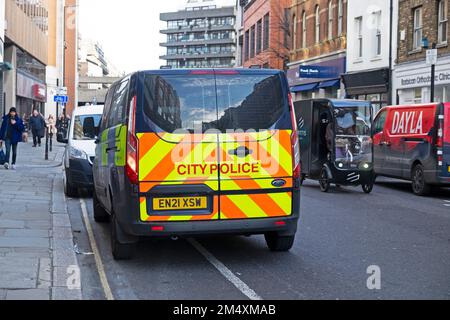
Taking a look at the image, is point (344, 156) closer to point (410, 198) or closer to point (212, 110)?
point (410, 198)

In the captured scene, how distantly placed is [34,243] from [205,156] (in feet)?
8.55

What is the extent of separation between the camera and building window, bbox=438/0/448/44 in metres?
26.0

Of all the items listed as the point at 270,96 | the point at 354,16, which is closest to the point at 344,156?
the point at 270,96

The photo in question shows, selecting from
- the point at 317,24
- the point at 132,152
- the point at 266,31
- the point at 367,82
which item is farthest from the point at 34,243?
the point at 266,31

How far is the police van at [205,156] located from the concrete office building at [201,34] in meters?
129

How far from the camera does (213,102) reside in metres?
7.64

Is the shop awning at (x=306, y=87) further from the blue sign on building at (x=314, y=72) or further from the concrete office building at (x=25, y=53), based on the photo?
the concrete office building at (x=25, y=53)

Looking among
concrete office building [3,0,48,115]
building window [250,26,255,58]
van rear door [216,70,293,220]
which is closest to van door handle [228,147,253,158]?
van rear door [216,70,293,220]

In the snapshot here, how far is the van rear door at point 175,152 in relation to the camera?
735 cm

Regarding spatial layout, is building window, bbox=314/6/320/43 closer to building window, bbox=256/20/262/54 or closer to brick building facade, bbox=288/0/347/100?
brick building facade, bbox=288/0/347/100

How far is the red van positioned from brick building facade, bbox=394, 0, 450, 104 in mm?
7713

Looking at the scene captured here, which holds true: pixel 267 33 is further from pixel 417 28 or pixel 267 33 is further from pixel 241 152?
pixel 241 152

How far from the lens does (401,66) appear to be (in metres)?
29.0

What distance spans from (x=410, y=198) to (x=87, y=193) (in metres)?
7.11
